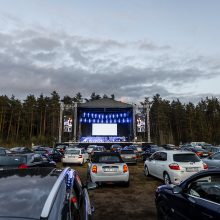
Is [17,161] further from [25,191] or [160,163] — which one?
[25,191]

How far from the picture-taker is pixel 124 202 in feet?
35.2

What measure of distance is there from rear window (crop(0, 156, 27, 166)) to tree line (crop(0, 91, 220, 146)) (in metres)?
72.4

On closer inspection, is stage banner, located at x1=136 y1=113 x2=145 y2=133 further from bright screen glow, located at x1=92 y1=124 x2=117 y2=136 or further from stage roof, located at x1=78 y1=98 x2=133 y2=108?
bright screen glow, located at x1=92 y1=124 x2=117 y2=136

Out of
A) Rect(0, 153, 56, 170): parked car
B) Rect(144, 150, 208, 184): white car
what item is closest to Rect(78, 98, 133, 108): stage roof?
Rect(144, 150, 208, 184): white car

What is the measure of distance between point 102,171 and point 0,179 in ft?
33.4

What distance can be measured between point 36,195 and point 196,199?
263 cm

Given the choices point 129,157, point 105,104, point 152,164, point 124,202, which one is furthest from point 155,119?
point 124,202

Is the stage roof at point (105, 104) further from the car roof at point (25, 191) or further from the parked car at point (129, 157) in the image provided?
the car roof at point (25, 191)

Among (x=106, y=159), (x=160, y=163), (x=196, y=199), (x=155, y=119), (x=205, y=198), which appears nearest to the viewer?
(x=205, y=198)

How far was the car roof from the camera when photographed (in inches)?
115

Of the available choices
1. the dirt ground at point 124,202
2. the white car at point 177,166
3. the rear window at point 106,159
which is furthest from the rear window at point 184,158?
the rear window at point 106,159

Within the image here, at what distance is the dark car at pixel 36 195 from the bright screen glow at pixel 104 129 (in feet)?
172

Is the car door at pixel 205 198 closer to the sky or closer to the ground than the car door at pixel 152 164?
closer to the ground

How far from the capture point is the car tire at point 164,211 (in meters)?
5.93
